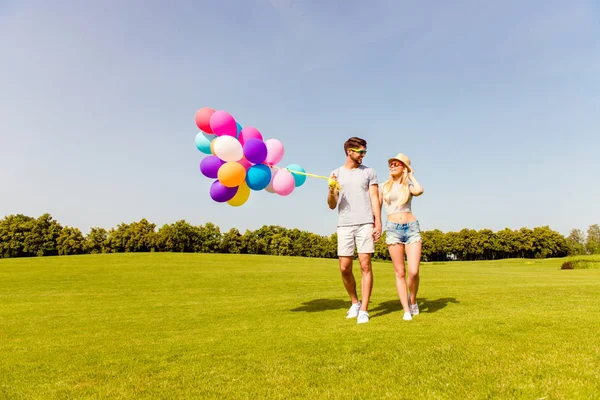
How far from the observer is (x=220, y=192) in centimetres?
723

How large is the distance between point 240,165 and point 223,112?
105 cm

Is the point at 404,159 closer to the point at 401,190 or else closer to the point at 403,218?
the point at 401,190

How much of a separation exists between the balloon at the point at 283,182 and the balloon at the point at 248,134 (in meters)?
0.87

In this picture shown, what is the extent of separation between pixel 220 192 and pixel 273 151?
4.20 feet

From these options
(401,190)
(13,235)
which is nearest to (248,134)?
(401,190)

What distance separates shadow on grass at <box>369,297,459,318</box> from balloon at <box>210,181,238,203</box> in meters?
3.38

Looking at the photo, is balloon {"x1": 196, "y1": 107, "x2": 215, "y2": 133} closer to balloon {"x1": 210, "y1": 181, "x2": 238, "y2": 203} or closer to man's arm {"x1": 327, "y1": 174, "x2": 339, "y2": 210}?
balloon {"x1": 210, "y1": 181, "x2": 238, "y2": 203}

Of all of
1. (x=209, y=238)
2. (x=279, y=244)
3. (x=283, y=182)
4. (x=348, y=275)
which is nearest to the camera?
(x=348, y=275)

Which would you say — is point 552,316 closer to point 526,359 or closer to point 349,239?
point 526,359

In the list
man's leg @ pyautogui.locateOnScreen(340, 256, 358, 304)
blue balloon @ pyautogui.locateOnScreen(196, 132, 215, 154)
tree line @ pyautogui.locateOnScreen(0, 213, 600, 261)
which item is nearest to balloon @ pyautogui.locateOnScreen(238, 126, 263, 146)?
blue balloon @ pyautogui.locateOnScreen(196, 132, 215, 154)

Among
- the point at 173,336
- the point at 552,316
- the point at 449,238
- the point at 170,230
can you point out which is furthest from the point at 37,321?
the point at 449,238

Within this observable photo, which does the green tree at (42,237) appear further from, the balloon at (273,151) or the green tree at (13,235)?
the balloon at (273,151)

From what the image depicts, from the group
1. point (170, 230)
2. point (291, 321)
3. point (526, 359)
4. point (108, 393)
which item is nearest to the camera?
point (108, 393)

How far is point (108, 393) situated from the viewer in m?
3.17
